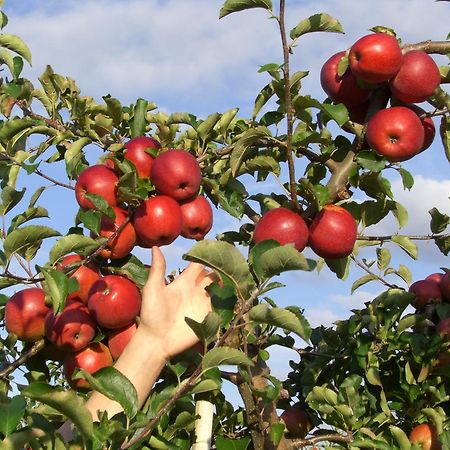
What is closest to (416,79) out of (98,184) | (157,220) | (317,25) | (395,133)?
(395,133)

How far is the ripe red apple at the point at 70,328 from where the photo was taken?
6.89ft

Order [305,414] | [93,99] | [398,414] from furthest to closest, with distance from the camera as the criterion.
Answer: [305,414] → [398,414] → [93,99]

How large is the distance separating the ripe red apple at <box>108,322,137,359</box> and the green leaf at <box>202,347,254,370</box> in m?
0.54

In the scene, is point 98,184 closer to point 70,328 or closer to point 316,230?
point 70,328

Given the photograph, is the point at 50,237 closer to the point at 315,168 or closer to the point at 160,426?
the point at 160,426

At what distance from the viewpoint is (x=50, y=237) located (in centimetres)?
221

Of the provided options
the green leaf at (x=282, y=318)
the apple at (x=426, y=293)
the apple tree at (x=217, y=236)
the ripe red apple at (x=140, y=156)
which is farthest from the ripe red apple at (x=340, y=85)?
the apple at (x=426, y=293)

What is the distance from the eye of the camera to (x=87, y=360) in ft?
7.14

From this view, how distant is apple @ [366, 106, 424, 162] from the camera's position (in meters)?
2.12

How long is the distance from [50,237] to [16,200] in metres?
0.23

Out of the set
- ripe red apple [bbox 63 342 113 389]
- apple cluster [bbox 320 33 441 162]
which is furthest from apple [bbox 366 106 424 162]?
ripe red apple [bbox 63 342 113 389]

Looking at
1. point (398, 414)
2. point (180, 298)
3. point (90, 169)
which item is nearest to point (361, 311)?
point (398, 414)

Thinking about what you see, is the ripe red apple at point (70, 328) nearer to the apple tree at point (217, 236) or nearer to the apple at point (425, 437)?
the apple tree at point (217, 236)

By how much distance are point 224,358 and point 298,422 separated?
1603 millimetres
